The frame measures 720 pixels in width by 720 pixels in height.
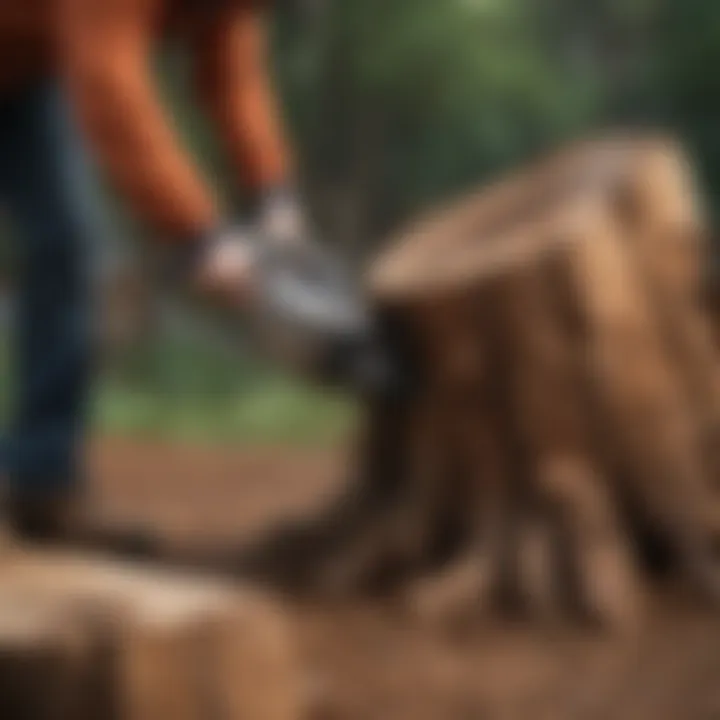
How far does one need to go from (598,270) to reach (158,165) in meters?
0.27

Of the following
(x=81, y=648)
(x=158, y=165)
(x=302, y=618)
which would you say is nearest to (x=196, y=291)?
(x=158, y=165)

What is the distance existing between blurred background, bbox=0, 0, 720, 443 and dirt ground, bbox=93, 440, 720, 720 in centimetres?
3

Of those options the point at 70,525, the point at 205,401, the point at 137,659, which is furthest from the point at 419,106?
the point at 137,659

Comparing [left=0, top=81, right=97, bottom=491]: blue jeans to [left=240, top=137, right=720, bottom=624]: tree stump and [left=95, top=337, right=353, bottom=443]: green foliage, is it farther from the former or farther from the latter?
[left=240, top=137, right=720, bottom=624]: tree stump

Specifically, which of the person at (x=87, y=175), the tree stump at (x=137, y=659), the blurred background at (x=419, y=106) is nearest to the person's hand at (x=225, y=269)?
the person at (x=87, y=175)

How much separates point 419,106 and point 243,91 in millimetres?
151

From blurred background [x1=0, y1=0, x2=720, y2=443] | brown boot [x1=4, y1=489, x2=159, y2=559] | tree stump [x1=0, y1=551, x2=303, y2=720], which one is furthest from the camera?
blurred background [x1=0, y1=0, x2=720, y2=443]

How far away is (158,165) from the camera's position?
36.6 inches

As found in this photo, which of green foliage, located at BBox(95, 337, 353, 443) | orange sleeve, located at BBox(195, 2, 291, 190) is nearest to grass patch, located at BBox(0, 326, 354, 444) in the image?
green foliage, located at BBox(95, 337, 353, 443)

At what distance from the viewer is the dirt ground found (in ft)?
2.77

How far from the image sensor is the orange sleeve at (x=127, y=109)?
923 millimetres

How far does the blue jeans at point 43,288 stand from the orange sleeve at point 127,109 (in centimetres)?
6

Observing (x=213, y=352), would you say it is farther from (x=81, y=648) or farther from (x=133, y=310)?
(x=81, y=648)

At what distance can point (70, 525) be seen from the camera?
99cm
